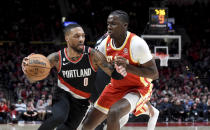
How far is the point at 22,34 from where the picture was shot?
767 inches

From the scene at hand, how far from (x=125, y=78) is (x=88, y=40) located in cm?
1364

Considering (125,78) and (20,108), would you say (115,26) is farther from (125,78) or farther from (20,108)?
(20,108)

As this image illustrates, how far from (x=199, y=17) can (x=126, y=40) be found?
1758 cm

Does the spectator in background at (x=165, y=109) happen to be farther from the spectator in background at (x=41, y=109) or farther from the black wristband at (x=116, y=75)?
the black wristband at (x=116, y=75)

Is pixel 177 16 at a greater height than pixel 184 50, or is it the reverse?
pixel 177 16

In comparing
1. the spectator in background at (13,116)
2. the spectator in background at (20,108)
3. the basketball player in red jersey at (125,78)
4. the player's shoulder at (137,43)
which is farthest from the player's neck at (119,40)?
the spectator in background at (20,108)

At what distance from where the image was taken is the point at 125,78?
16.4 ft

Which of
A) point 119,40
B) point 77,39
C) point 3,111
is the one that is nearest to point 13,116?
point 3,111

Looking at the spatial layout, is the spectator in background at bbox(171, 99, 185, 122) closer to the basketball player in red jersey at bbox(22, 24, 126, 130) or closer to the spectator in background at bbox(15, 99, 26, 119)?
the spectator in background at bbox(15, 99, 26, 119)

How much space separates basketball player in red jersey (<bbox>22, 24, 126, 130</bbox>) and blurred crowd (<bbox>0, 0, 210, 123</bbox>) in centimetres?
789

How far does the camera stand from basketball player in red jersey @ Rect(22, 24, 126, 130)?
4844 mm

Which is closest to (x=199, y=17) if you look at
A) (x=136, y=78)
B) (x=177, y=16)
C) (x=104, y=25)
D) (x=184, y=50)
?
(x=177, y=16)

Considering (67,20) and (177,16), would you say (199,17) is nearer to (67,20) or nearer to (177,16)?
(177,16)

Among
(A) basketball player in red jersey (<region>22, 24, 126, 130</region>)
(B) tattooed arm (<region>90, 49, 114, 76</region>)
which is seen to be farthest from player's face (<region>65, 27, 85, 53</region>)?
(B) tattooed arm (<region>90, 49, 114, 76</region>)
